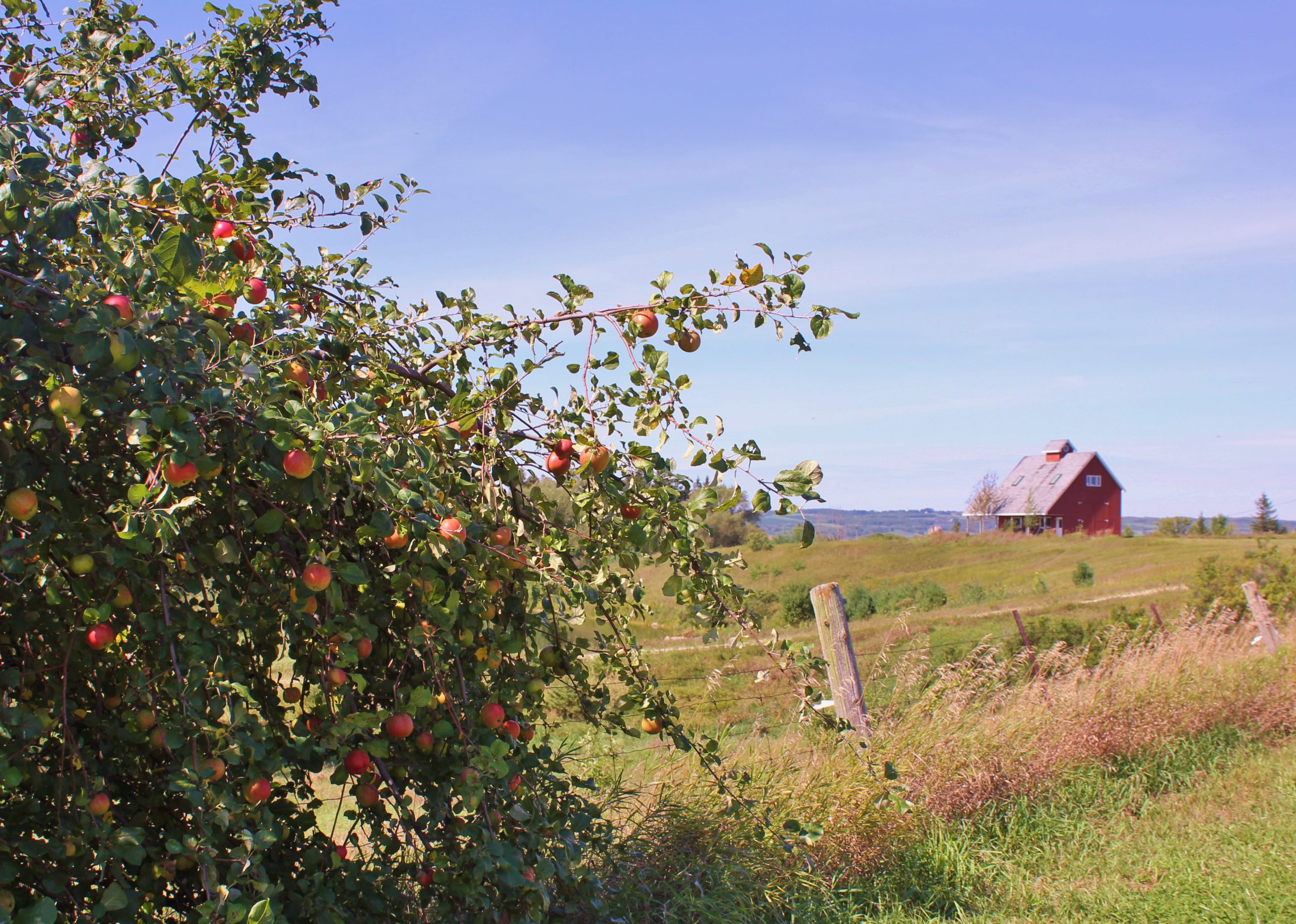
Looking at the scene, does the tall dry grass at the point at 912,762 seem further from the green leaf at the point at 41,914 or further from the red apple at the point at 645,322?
the green leaf at the point at 41,914

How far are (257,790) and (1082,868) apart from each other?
370cm

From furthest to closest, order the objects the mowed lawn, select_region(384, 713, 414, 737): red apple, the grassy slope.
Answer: the grassy slope
the mowed lawn
select_region(384, 713, 414, 737): red apple

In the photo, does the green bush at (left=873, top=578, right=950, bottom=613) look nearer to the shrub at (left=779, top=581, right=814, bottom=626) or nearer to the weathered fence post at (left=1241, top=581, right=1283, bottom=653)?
the shrub at (left=779, top=581, right=814, bottom=626)

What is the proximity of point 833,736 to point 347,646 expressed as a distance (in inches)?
112

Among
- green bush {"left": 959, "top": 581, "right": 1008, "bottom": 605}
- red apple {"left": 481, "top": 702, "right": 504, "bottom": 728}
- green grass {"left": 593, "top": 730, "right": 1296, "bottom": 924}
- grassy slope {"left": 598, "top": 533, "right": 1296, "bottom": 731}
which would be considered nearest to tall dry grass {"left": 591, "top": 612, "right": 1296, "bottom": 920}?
green grass {"left": 593, "top": 730, "right": 1296, "bottom": 924}

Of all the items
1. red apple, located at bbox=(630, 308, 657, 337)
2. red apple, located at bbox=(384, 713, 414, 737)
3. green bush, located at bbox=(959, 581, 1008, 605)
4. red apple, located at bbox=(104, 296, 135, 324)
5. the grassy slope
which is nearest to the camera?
red apple, located at bbox=(104, 296, 135, 324)

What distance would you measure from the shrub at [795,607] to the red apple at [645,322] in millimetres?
19392

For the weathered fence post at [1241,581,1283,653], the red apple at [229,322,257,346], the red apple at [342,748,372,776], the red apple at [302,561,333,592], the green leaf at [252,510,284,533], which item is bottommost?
the weathered fence post at [1241,581,1283,653]

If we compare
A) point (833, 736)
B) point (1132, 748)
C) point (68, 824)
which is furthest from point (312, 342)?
point (1132, 748)

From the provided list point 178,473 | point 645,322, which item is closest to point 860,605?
point 645,322

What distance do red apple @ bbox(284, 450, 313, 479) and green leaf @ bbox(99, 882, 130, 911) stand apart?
76 centimetres

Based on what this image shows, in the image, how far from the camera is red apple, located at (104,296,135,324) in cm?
134

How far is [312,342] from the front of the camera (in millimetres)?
2004

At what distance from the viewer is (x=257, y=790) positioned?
1612mm
